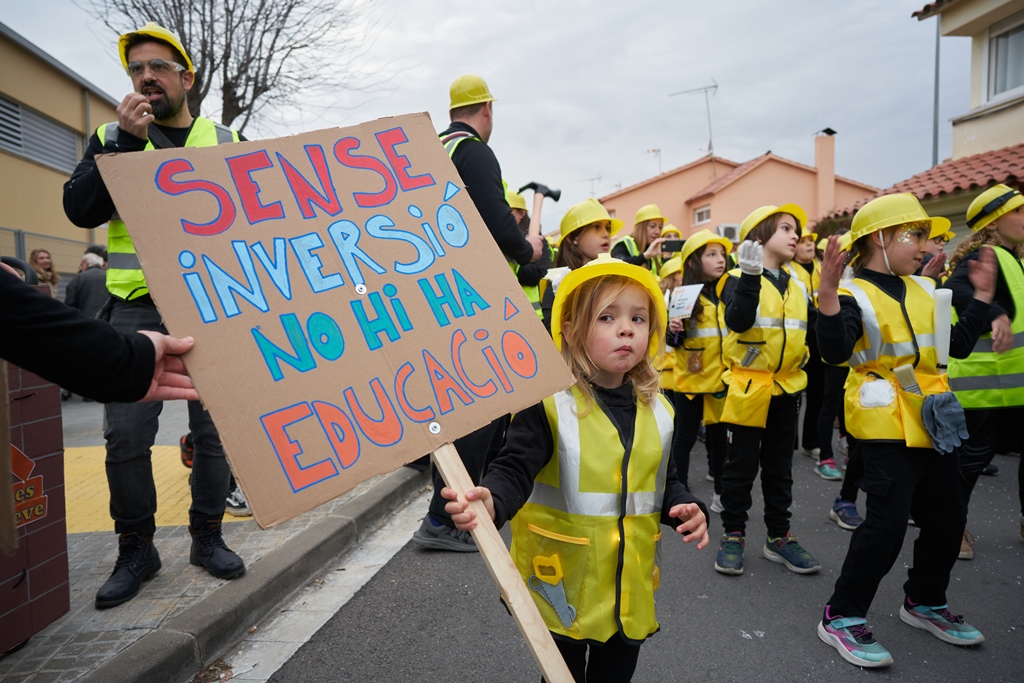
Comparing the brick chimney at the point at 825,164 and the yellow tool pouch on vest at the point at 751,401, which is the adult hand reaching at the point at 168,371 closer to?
the yellow tool pouch on vest at the point at 751,401

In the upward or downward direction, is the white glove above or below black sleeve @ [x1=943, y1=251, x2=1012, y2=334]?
above

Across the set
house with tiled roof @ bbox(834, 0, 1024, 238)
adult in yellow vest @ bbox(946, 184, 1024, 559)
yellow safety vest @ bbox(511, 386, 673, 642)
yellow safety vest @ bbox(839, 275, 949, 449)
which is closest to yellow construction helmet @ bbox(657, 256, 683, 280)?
adult in yellow vest @ bbox(946, 184, 1024, 559)

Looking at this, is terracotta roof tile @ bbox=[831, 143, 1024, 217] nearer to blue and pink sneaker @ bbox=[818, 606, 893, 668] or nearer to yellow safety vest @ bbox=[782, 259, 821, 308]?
yellow safety vest @ bbox=[782, 259, 821, 308]

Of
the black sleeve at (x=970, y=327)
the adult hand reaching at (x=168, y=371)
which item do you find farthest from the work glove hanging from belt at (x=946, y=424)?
the adult hand reaching at (x=168, y=371)

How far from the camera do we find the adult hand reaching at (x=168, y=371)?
140 cm

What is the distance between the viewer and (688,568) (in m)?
3.65

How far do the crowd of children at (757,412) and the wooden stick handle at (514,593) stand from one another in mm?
39

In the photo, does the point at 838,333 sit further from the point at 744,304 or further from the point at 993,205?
the point at 993,205

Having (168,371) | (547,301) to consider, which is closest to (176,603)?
(168,371)

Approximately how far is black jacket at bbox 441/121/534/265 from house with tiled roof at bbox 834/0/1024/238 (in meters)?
8.87

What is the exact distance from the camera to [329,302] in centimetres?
157

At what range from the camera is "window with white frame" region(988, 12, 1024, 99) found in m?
10.7

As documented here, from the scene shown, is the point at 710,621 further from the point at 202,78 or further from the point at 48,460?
the point at 202,78

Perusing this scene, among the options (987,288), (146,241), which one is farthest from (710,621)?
(146,241)
